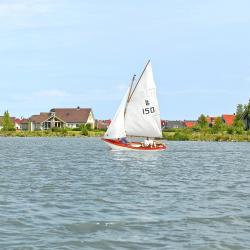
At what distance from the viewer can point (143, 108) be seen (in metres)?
69.7

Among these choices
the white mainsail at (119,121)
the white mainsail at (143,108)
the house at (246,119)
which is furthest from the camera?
the house at (246,119)

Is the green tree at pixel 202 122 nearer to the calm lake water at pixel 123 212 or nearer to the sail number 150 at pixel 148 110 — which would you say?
the sail number 150 at pixel 148 110

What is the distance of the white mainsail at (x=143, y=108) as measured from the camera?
69562mm

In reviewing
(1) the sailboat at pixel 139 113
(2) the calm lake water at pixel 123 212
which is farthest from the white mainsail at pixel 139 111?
(2) the calm lake water at pixel 123 212

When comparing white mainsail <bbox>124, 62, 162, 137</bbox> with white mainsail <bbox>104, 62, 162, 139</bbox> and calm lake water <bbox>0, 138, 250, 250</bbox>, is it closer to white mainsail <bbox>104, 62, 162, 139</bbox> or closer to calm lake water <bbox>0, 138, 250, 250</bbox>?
white mainsail <bbox>104, 62, 162, 139</bbox>

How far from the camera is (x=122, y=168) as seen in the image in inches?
1831

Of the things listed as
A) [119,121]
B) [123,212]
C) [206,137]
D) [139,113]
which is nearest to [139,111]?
[139,113]

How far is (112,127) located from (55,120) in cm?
12666

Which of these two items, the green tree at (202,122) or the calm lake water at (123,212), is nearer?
the calm lake water at (123,212)

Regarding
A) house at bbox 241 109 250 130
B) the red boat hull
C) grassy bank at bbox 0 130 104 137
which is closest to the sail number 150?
the red boat hull

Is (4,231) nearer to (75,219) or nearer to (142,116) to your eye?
(75,219)

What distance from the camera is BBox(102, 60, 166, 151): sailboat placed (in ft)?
227

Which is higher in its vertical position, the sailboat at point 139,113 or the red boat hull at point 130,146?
the sailboat at point 139,113

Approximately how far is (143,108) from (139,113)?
788 mm
